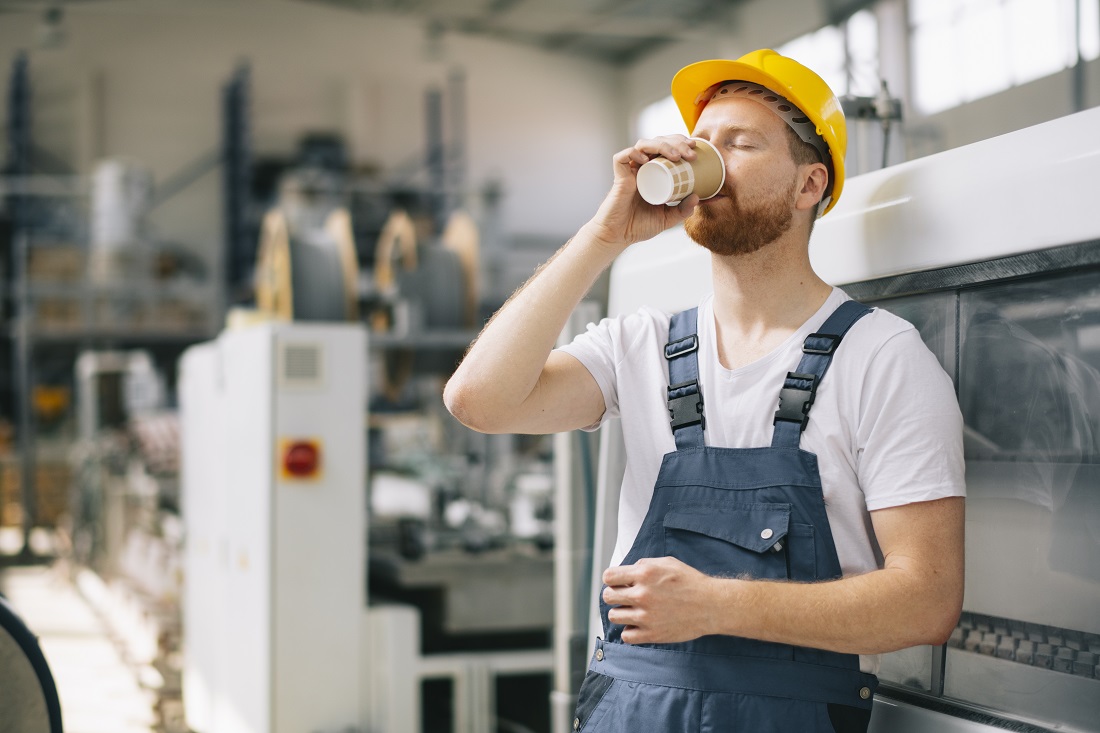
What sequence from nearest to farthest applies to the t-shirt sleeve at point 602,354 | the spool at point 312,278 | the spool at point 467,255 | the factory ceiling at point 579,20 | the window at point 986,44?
the t-shirt sleeve at point 602,354 < the spool at point 312,278 < the spool at point 467,255 < the window at point 986,44 < the factory ceiling at point 579,20

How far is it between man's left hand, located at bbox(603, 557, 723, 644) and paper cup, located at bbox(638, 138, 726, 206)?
1.72 ft

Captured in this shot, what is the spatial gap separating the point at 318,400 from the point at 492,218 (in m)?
9.58

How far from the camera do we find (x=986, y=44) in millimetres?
9781

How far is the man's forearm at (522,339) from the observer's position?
1.66 meters

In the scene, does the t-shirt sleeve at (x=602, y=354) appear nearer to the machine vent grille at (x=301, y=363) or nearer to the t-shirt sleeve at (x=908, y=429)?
the t-shirt sleeve at (x=908, y=429)

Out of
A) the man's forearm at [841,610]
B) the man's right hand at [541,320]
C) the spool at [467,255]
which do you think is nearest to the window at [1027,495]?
the man's forearm at [841,610]

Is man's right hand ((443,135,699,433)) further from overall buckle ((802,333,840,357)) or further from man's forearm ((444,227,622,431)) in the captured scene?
overall buckle ((802,333,840,357))

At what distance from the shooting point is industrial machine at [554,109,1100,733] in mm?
1256

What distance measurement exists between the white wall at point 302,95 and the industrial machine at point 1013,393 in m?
14.4

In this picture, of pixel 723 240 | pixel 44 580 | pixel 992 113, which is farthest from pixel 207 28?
pixel 723 240

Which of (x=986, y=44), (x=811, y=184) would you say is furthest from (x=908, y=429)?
(x=986, y=44)

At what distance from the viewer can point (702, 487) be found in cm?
150

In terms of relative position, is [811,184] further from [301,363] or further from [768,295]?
[301,363]

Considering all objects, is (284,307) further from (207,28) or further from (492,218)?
(207,28)
